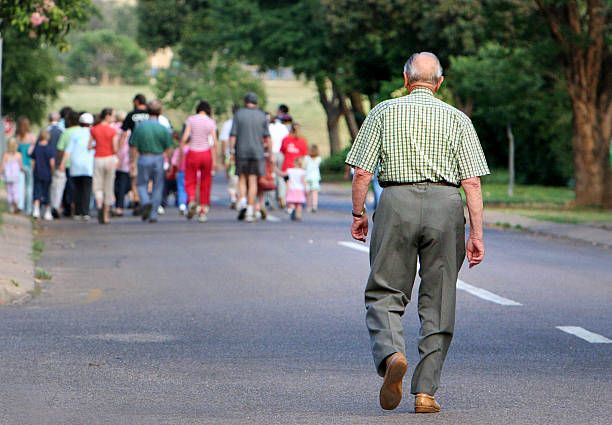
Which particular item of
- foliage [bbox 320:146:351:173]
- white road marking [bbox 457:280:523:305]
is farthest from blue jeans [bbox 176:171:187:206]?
foliage [bbox 320:146:351:173]

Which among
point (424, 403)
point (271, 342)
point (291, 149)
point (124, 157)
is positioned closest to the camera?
point (424, 403)

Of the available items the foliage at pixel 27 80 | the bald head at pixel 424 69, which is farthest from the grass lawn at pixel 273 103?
the bald head at pixel 424 69

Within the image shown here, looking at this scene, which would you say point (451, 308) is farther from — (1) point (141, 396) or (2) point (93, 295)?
(2) point (93, 295)

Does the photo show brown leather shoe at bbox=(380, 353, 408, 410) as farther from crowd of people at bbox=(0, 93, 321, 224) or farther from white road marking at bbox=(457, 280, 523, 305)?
crowd of people at bbox=(0, 93, 321, 224)

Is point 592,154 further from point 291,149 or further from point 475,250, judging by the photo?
point 475,250

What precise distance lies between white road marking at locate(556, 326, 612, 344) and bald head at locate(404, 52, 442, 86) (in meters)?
3.06

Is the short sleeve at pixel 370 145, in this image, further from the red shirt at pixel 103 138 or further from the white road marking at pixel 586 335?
the red shirt at pixel 103 138

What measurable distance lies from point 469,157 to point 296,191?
15.5 m

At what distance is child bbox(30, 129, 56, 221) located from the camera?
22.3m

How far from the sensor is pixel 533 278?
13555 millimetres

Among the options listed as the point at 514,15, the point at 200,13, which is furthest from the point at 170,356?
the point at 200,13

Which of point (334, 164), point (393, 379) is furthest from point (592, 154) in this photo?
point (334, 164)

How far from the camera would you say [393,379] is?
6375 millimetres

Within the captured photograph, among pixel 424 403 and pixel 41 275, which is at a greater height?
pixel 424 403
